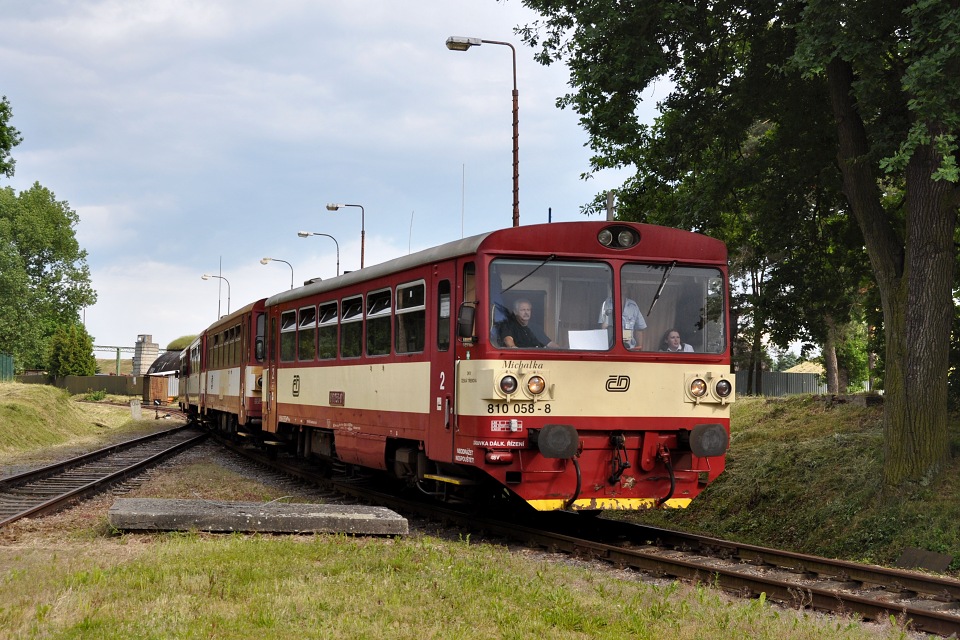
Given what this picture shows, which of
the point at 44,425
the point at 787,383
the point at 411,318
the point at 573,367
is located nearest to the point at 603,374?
the point at 573,367

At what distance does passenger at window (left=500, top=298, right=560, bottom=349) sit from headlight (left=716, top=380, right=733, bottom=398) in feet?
6.54

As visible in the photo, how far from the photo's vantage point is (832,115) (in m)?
15.7

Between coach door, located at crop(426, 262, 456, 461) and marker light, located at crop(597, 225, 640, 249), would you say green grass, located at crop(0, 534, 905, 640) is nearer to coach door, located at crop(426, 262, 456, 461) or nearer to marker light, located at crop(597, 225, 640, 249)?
coach door, located at crop(426, 262, 456, 461)

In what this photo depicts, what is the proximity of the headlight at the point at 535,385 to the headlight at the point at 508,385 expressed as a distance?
0.50 ft

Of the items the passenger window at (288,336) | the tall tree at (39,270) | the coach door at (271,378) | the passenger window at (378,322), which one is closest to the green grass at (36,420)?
the coach door at (271,378)

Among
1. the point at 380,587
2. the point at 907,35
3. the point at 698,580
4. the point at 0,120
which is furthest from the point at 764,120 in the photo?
the point at 0,120

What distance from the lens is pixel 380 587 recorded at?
7.65 metres

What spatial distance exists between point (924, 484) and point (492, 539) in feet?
17.9

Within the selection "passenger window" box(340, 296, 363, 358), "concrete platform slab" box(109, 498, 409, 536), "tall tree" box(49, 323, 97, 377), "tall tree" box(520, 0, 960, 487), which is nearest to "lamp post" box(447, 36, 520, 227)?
"tall tree" box(520, 0, 960, 487)

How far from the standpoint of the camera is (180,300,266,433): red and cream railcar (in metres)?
20.8

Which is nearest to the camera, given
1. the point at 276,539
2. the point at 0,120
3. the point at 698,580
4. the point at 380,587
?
the point at 380,587

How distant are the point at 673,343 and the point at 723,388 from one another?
2.51 feet

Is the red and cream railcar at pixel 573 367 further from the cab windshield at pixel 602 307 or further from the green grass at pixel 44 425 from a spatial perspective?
the green grass at pixel 44 425

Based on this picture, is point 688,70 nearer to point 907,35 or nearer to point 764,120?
point 764,120
